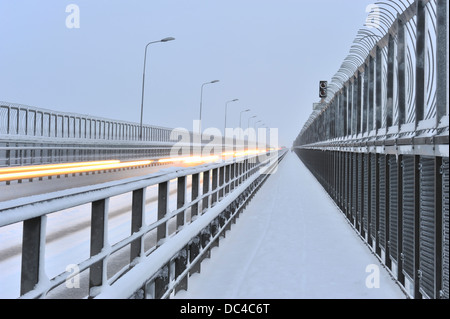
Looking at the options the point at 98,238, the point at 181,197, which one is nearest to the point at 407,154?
the point at 181,197

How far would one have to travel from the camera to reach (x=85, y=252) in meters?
7.34

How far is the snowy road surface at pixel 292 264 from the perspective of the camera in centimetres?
573

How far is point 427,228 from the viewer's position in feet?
15.6

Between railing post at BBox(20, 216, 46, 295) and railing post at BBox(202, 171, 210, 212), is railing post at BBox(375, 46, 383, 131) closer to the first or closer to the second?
→ railing post at BBox(202, 171, 210, 212)

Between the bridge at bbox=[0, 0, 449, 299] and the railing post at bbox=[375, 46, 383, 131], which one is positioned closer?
the bridge at bbox=[0, 0, 449, 299]

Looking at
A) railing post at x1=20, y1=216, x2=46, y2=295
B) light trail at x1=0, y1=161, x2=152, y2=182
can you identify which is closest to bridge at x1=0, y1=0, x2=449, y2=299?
railing post at x1=20, y1=216, x2=46, y2=295

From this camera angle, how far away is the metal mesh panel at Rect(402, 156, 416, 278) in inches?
211

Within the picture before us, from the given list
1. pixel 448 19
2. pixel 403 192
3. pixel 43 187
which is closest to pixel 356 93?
pixel 403 192

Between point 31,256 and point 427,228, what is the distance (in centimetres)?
384

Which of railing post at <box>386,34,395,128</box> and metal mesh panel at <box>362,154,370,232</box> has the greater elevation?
railing post at <box>386,34,395,128</box>

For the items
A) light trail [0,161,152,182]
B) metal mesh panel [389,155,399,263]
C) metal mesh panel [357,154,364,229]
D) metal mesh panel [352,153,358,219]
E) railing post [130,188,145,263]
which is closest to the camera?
railing post [130,188,145,263]

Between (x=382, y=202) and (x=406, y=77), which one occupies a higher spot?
(x=406, y=77)

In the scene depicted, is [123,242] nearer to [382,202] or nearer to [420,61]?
[420,61]

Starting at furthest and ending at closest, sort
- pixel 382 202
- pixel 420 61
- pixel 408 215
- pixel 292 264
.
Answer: pixel 382 202 < pixel 292 264 < pixel 408 215 < pixel 420 61
